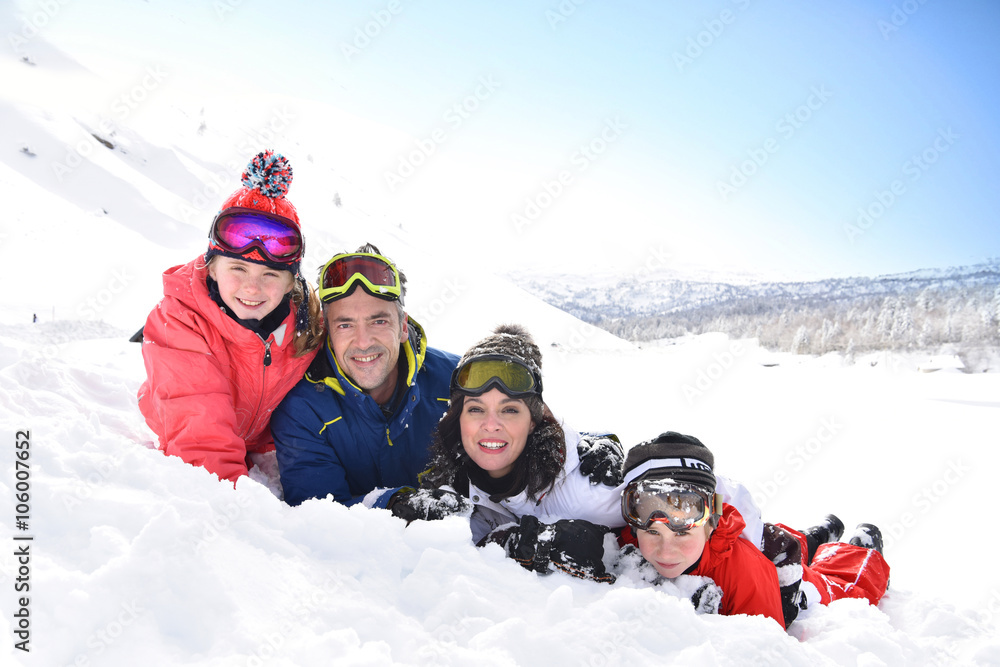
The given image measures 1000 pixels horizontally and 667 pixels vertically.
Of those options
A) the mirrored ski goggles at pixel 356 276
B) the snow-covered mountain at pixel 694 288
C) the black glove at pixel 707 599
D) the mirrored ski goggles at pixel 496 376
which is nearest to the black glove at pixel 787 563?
the black glove at pixel 707 599

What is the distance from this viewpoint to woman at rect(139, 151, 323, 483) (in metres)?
2.86

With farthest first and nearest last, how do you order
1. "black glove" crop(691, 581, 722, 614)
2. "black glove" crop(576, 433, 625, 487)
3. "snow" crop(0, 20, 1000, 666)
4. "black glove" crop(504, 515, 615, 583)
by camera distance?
"black glove" crop(576, 433, 625, 487) < "black glove" crop(691, 581, 722, 614) < "black glove" crop(504, 515, 615, 583) < "snow" crop(0, 20, 1000, 666)

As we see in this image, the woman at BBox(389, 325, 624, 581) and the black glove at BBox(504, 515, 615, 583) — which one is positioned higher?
the woman at BBox(389, 325, 624, 581)

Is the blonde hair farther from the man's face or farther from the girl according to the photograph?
the girl

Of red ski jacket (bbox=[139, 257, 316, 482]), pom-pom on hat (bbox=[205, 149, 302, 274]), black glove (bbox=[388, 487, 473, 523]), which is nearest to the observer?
black glove (bbox=[388, 487, 473, 523])

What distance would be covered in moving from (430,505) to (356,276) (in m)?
1.48

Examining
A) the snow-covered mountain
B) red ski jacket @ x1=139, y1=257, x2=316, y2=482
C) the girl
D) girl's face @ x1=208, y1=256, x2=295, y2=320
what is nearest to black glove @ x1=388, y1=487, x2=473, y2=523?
the girl

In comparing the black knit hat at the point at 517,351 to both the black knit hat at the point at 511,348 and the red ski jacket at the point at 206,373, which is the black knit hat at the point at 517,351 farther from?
the red ski jacket at the point at 206,373

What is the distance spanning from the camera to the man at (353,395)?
3270 millimetres

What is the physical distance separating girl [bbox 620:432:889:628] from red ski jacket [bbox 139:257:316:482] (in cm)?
218

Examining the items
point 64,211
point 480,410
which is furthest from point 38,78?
point 480,410

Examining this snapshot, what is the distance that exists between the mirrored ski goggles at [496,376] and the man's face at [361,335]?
616 mm

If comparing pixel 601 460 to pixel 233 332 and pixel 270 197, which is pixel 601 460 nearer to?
pixel 233 332

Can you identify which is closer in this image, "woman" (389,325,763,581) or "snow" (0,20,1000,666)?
"snow" (0,20,1000,666)
